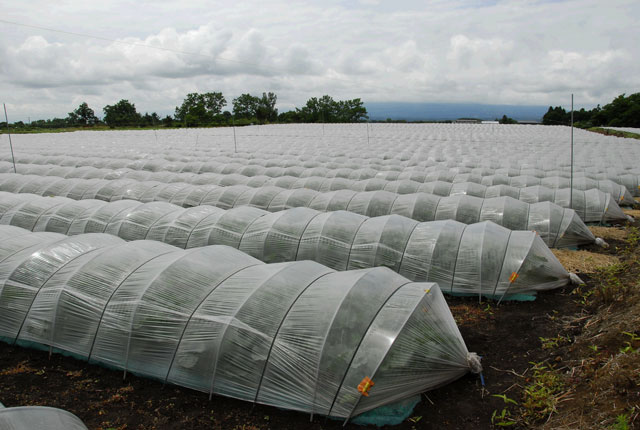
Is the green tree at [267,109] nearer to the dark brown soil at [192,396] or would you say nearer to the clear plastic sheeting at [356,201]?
the clear plastic sheeting at [356,201]

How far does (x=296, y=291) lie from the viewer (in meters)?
11.0

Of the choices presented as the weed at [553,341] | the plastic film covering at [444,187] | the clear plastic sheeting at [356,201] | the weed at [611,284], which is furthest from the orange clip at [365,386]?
the plastic film covering at [444,187]

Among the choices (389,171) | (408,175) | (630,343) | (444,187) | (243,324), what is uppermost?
(389,171)

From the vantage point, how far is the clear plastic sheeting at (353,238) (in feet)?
50.8

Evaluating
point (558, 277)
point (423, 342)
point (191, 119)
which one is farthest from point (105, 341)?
point (191, 119)

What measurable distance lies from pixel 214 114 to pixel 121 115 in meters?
26.2

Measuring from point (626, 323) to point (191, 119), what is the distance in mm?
110873

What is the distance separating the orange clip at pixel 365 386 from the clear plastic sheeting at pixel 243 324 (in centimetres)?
3

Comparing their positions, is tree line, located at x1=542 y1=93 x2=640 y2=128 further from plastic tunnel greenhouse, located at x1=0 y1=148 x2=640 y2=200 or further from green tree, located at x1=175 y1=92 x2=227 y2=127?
green tree, located at x1=175 y1=92 x2=227 y2=127

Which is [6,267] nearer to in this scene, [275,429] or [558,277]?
[275,429]

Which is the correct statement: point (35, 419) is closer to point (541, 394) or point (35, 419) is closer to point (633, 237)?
point (541, 394)

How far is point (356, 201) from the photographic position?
79.5 feet

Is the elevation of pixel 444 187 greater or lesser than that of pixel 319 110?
lesser

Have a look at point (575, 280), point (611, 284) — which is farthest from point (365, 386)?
point (611, 284)
